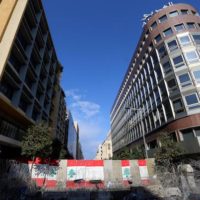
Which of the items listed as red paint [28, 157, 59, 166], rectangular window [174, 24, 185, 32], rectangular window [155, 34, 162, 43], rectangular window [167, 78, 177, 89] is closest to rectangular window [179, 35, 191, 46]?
rectangular window [174, 24, 185, 32]

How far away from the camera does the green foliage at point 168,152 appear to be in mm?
22391

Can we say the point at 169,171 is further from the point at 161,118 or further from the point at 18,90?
the point at 18,90

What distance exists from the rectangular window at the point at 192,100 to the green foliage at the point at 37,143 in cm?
1999

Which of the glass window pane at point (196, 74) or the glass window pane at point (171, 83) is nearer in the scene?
the glass window pane at point (196, 74)

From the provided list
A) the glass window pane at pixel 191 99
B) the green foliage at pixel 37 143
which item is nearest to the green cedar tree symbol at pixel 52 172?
the green foliage at pixel 37 143

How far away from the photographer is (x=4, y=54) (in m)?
19.1

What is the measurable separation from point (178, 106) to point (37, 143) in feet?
67.6

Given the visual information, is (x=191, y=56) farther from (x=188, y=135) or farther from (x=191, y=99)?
(x=188, y=135)

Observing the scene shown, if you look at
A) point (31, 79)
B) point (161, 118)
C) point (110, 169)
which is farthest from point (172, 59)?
point (31, 79)

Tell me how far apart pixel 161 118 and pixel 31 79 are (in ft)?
74.0

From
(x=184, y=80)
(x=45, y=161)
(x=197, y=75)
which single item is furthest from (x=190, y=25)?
(x=45, y=161)

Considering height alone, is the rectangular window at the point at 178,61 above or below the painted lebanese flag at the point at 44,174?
above

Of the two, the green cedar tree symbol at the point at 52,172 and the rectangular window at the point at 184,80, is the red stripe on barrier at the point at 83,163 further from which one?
the rectangular window at the point at 184,80

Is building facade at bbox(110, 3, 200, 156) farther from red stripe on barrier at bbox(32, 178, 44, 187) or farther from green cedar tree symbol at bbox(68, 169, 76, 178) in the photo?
red stripe on barrier at bbox(32, 178, 44, 187)
